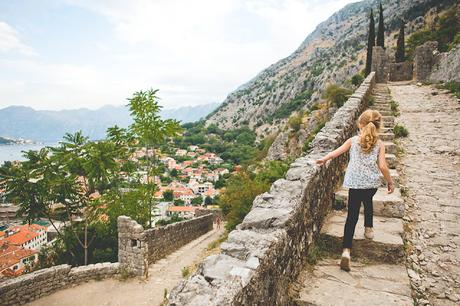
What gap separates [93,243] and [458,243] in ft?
38.8

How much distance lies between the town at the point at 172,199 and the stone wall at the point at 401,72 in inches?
726

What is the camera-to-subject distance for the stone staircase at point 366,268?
2.64m

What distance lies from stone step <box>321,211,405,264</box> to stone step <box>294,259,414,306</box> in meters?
0.13

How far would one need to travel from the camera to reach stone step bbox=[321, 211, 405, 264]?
3.25 meters

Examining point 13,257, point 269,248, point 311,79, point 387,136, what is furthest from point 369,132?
point 311,79

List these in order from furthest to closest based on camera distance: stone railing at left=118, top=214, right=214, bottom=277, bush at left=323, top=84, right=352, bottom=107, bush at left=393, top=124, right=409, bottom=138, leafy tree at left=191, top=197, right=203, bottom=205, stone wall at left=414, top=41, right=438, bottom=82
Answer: leafy tree at left=191, top=197, right=203, bottom=205 → stone wall at left=414, top=41, right=438, bottom=82 → bush at left=323, top=84, right=352, bottom=107 → stone railing at left=118, top=214, right=214, bottom=277 → bush at left=393, top=124, right=409, bottom=138

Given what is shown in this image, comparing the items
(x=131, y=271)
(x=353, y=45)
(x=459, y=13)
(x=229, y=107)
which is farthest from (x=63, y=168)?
(x=229, y=107)

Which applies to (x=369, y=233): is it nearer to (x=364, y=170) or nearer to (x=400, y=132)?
(x=364, y=170)

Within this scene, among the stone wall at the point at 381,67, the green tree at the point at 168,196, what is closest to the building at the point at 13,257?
the stone wall at the point at 381,67

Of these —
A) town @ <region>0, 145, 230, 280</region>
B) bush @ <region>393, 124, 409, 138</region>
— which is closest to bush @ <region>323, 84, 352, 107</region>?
bush @ <region>393, 124, 409, 138</region>

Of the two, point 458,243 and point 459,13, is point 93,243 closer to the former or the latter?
point 458,243

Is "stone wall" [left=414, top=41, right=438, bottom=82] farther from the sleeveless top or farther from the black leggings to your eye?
the black leggings

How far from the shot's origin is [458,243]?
3.54m

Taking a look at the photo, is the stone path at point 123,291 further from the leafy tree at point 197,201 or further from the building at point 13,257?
the leafy tree at point 197,201
